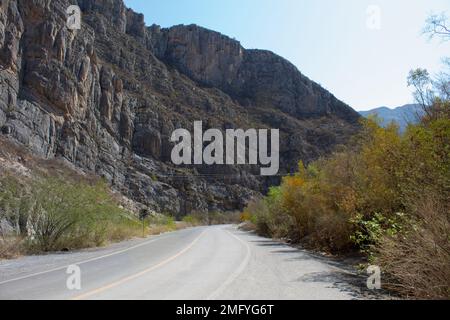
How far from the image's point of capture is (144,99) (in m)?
100

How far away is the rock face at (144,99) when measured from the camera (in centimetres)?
6619

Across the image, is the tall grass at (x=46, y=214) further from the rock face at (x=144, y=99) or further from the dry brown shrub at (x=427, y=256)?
the rock face at (x=144, y=99)

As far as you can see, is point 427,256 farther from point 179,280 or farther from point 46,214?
point 46,214

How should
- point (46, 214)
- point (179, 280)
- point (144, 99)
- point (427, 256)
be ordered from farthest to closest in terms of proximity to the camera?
point (144, 99) < point (46, 214) < point (179, 280) < point (427, 256)

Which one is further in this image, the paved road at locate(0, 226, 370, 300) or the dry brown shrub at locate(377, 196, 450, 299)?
the paved road at locate(0, 226, 370, 300)

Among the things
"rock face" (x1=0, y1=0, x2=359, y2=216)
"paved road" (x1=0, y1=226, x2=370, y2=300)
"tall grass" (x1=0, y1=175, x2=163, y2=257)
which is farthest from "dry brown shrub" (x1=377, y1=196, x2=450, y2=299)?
"rock face" (x1=0, y1=0, x2=359, y2=216)

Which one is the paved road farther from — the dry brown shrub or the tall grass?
the tall grass

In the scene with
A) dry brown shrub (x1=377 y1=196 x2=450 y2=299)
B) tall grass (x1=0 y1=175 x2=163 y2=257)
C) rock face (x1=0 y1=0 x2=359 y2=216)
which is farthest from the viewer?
rock face (x1=0 y1=0 x2=359 y2=216)

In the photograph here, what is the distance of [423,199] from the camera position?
30.5 feet

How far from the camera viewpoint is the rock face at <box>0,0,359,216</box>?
66188mm

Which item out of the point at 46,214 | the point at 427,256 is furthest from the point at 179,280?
the point at 46,214

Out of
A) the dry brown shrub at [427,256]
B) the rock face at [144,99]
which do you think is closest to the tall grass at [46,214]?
the dry brown shrub at [427,256]

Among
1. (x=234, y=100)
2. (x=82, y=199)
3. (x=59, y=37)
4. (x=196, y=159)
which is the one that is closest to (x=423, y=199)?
(x=82, y=199)

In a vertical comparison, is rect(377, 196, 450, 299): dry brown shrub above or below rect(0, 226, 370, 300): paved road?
above
